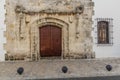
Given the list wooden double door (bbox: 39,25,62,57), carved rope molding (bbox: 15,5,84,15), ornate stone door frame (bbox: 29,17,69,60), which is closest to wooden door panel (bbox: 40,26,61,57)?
wooden double door (bbox: 39,25,62,57)

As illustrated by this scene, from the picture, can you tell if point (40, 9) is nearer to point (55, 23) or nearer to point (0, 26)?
point (55, 23)

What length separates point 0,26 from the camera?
59.1 feet

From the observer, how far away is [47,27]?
19.0m

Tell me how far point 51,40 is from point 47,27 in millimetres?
767

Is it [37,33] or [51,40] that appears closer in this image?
[37,33]

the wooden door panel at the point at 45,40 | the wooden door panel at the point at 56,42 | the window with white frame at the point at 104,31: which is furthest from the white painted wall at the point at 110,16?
the wooden door panel at the point at 45,40

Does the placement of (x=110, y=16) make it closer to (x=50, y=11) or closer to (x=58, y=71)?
(x=50, y=11)

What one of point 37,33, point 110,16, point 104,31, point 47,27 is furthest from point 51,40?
point 110,16

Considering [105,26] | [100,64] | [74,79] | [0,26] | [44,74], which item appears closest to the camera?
[74,79]

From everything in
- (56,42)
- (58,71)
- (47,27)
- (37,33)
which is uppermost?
(47,27)

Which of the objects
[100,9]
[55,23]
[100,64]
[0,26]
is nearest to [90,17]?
[100,9]

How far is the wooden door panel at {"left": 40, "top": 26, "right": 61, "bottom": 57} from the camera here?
1895 cm

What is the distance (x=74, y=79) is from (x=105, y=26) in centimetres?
789

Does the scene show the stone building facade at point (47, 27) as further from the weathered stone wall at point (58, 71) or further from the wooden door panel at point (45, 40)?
the weathered stone wall at point (58, 71)
